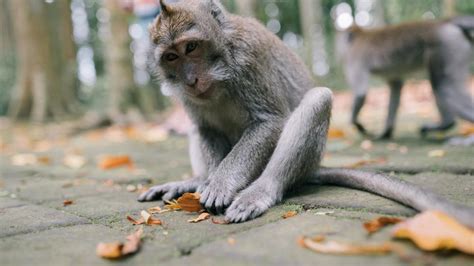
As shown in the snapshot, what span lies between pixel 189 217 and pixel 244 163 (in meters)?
0.49

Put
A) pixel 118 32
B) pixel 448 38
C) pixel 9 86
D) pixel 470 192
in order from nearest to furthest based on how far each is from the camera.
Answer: pixel 470 192 < pixel 448 38 < pixel 118 32 < pixel 9 86

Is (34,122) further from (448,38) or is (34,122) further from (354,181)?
(354,181)

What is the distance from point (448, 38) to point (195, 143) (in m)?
3.26

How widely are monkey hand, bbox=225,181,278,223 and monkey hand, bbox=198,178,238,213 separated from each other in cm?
5

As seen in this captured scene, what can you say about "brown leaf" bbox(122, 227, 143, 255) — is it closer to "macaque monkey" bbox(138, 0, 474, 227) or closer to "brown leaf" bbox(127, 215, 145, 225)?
"brown leaf" bbox(127, 215, 145, 225)

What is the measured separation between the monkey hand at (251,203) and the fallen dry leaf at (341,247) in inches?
23.4

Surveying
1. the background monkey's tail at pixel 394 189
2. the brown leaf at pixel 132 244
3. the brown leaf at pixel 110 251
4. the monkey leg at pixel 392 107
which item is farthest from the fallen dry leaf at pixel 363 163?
the brown leaf at pixel 110 251

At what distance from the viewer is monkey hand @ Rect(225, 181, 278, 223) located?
2482 mm

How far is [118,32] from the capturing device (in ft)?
30.7

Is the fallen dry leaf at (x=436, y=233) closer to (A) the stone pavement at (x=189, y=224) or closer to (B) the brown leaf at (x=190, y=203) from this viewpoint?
(A) the stone pavement at (x=189, y=224)

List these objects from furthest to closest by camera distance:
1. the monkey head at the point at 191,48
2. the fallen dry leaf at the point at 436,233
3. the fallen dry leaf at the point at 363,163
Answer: the fallen dry leaf at the point at 363,163 < the monkey head at the point at 191,48 < the fallen dry leaf at the point at 436,233

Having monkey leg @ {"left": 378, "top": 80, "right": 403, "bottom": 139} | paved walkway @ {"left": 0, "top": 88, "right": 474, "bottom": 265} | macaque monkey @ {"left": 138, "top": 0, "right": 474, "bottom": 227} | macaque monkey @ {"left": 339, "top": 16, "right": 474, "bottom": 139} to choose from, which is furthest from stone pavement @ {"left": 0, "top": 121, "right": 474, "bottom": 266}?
monkey leg @ {"left": 378, "top": 80, "right": 403, "bottom": 139}

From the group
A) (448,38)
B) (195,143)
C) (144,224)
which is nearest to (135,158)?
(195,143)

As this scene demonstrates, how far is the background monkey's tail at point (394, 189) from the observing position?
193cm
